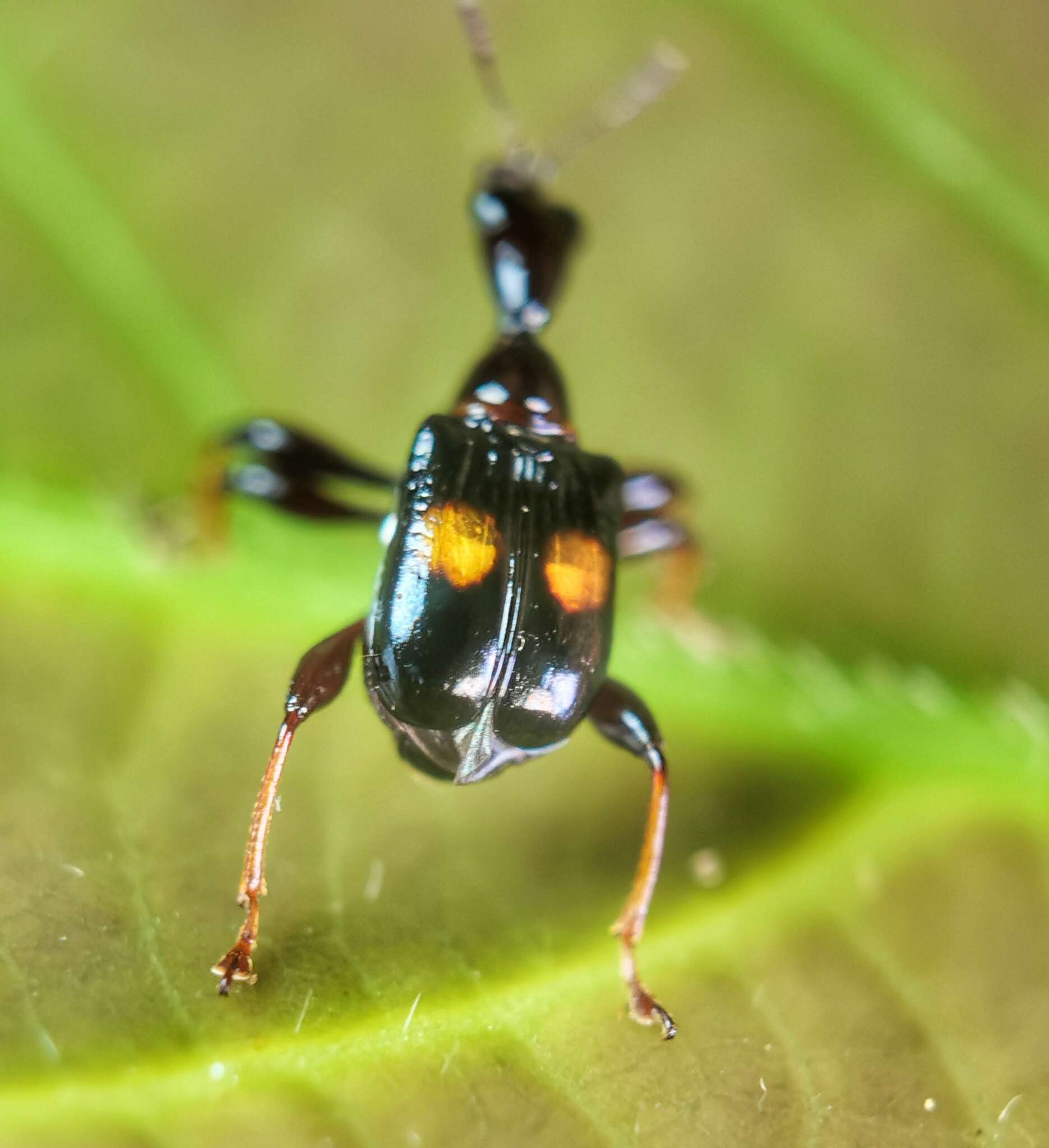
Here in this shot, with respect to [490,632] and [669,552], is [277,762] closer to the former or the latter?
[490,632]

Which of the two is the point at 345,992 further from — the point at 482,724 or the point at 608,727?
the point at 608,727

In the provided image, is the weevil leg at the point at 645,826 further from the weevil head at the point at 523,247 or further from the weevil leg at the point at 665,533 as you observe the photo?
the weevil head at the point at 523,247

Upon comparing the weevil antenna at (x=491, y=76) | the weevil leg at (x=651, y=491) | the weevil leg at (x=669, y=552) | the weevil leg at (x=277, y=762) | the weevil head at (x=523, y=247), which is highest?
the weevil antenna at (x=491, y=76)

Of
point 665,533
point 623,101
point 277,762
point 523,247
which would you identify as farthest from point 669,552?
point 623,101

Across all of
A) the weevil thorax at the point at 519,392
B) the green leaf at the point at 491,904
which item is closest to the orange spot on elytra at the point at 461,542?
the green leaf at the point at 491,904

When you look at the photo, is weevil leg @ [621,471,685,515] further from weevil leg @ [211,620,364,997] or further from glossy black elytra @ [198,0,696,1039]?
weevil leg @ [211,620,364,997]

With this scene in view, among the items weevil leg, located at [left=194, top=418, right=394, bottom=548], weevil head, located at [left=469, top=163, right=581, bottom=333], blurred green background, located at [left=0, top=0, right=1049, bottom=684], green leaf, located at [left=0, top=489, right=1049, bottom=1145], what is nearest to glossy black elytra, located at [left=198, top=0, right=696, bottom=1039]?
green leaf, located at [left=0, top=489, right=1049, bottom=1145]
